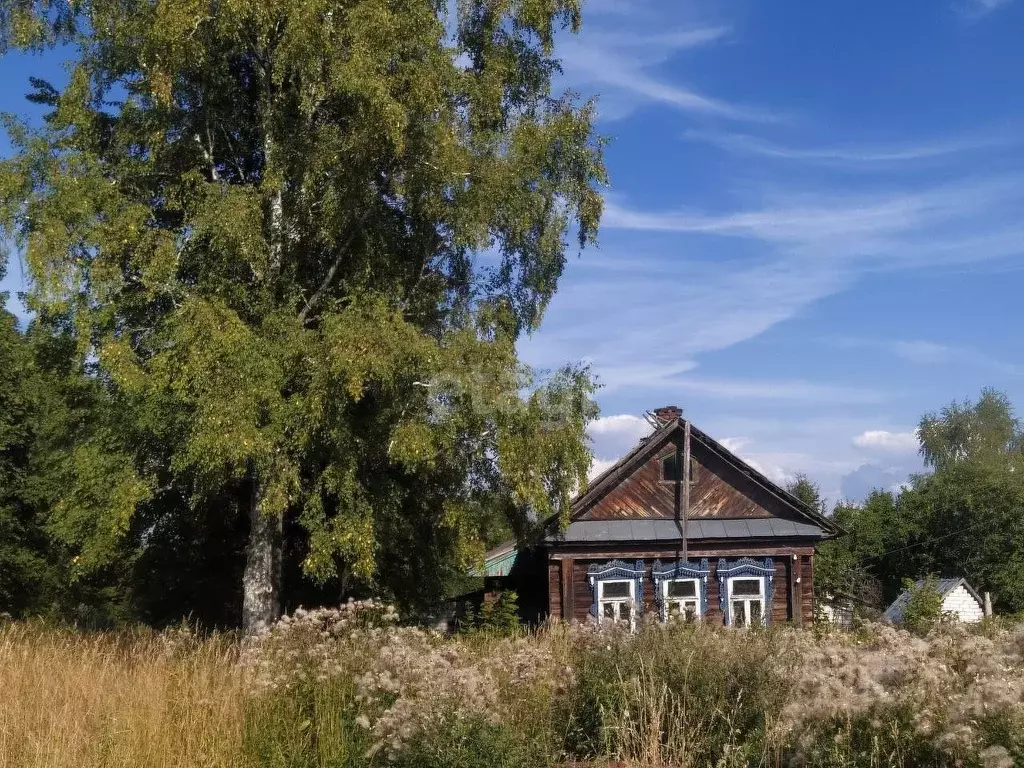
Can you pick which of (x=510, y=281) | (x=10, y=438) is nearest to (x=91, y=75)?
(x=510, y=281)

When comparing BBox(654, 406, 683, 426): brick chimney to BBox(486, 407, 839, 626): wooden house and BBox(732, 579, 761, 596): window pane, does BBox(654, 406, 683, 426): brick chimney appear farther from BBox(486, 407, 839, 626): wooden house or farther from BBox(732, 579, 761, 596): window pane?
BBox(732, 579, 761, 596): window pane

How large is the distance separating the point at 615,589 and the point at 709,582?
94.9 inches

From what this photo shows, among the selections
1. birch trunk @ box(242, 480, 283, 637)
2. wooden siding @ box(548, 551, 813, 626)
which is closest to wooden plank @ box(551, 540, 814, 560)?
wooden siding @ box(548, 551, 813, 626)

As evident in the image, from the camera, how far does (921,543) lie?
167 feet

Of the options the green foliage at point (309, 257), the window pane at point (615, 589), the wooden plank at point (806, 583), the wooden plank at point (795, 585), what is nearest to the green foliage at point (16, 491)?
the green foliage at point (309, 257)

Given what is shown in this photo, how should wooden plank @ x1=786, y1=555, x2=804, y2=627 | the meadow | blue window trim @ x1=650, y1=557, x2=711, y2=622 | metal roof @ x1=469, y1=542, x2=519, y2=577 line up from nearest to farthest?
1. the meadow
2. blue window trim @ x1=650, y1=557, x2=711, y2=622
3. wooden plank @ x1=786, y1=555, x2=804, y2=627
4. metal roof @ x1=469, y1=542, x2=519, y2=577

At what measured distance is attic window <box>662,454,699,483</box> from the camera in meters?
25.6

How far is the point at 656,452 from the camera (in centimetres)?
2559

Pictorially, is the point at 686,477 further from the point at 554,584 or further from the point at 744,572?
the point at 554,584

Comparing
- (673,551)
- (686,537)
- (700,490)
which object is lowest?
(673,551)

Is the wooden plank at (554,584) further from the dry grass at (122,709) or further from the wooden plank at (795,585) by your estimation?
the dry grass at (122,709)

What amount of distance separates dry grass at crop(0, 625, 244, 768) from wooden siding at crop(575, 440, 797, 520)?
17254 millimetres

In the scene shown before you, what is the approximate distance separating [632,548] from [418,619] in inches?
260

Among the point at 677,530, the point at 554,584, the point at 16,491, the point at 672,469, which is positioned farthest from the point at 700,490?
the point at 16,491
